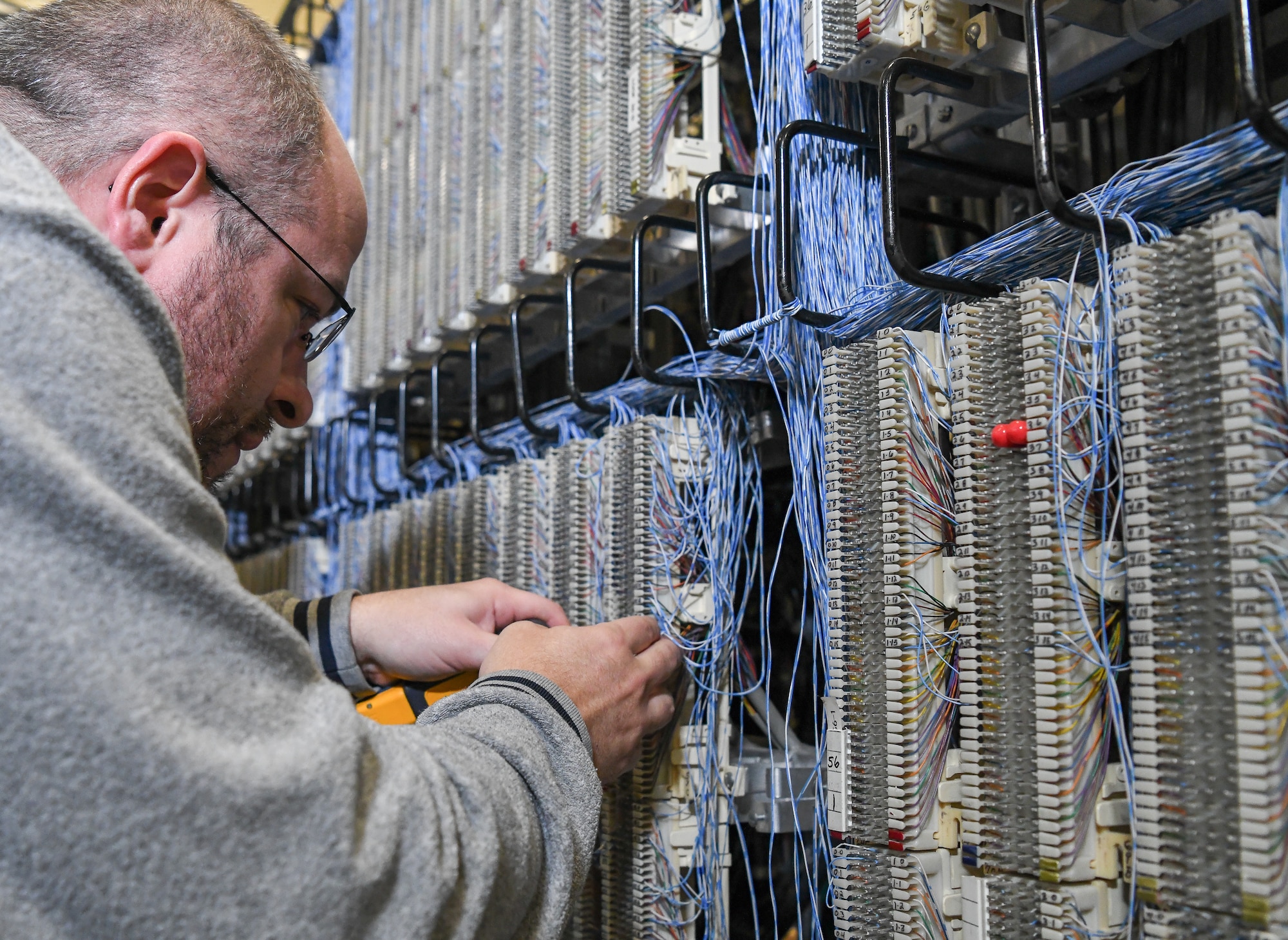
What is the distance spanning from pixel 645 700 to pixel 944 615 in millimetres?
339

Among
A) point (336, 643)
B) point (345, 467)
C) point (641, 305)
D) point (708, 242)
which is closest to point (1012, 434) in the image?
point (708, 242)

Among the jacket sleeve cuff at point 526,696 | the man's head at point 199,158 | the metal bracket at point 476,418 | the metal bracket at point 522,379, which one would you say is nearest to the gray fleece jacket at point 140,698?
the jacket sleeve cuff at point 526,696

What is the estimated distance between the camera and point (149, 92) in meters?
0.98

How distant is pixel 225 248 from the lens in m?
0.98

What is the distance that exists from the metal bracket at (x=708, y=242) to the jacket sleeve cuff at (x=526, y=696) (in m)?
0.48

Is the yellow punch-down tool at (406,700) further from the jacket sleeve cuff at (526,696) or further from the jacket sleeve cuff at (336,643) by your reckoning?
the jacket sleeve cuff at (526,696)

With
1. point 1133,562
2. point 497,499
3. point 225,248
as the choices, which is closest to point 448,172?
point 497,499

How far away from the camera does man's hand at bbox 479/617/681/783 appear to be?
0.99 meters

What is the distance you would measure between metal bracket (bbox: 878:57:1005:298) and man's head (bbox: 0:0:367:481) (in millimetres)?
587


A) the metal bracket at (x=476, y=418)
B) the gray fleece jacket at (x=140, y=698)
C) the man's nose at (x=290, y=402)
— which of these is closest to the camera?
the gray fleece jacket at (x=140, y=698)

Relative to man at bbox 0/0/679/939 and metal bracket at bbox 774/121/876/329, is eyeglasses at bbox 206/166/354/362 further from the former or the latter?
metal bracket at bbox 774/121/876/329

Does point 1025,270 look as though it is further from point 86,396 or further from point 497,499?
point 497,499

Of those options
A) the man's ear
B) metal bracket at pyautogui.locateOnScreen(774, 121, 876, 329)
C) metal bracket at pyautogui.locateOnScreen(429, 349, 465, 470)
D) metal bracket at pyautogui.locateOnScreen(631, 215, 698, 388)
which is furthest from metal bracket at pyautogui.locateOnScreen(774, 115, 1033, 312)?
metal bracket at pyautogui.locateOnScreen(429, 349, 465, 470)

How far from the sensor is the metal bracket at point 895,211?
3.08 feet
